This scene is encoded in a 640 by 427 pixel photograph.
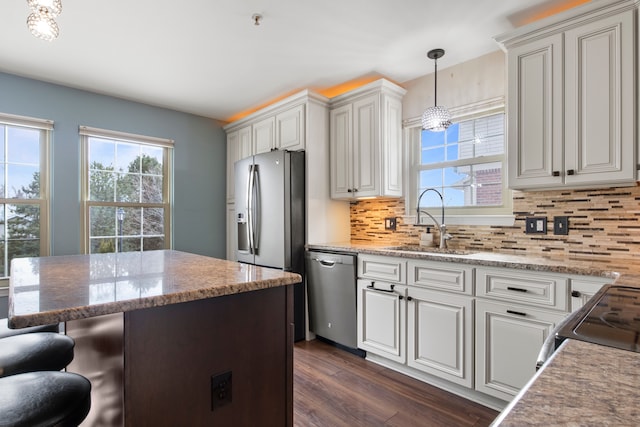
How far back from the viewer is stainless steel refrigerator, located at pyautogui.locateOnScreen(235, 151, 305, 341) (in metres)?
3.00

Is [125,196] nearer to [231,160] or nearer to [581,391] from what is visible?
[231,160]

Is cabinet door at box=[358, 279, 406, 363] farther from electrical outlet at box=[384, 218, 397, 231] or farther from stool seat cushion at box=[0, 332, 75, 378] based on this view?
stool seat cushion at box=[0, 332, 75, 378]

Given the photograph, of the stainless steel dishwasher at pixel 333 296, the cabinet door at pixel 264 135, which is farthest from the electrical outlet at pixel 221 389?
the cabinet door at pixel 264 135

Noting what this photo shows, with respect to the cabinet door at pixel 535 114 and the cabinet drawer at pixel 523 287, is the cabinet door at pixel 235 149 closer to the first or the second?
the cabinet door at pixel 535 114

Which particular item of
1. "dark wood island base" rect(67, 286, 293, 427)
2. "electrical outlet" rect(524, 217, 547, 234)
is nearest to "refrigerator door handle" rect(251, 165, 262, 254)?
"dark wood island base" rect(67, 286, 293, 427)

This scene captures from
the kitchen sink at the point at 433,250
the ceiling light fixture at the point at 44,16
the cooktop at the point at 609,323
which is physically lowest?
the kitchen sink at the point at 433,250

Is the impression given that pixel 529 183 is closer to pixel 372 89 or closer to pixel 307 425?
pixel 372 89

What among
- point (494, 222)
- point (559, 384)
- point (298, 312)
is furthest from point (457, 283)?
point (559, 384)

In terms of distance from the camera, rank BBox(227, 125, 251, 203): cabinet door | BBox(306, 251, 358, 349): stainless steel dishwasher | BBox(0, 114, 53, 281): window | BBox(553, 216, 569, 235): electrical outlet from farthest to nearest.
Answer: BBox(227, 125, 251, 203): cabinet door → BBox(0, 114, 53, 281): window → BBox(306, 251, 358, 349): stainless steel dishwasher → BBox(553, 216, 569, 235): electrical outlet

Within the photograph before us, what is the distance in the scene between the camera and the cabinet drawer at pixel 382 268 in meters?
2.42

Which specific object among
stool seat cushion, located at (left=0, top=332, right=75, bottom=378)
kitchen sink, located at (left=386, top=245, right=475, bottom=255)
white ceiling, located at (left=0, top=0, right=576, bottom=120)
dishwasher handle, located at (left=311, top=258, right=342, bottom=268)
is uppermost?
white ceiling, located at (left=0, top=0, right=576, bottom=120)

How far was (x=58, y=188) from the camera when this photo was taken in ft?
10.5

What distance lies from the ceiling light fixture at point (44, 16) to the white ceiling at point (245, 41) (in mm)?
717

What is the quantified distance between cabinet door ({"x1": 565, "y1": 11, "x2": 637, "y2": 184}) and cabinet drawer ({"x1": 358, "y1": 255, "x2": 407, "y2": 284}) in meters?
1.13
